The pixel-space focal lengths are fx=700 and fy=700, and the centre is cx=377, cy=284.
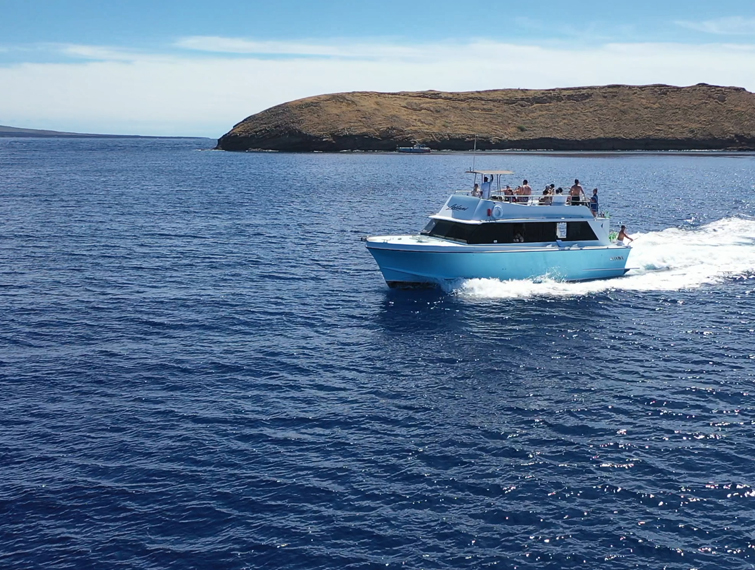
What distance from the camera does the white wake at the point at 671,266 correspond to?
122 feet

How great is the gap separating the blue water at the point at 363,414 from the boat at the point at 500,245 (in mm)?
1079

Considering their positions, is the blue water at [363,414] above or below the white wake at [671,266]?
below

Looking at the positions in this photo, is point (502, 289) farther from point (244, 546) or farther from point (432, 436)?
point (244, 546)

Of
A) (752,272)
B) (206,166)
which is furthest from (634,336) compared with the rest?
(206,166)

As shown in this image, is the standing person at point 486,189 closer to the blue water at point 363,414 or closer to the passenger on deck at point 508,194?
the passenger on deck at point 508,194

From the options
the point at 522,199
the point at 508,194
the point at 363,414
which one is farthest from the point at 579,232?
the point at 363,414

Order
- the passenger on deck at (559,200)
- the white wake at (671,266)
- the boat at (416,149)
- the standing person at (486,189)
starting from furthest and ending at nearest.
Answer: the boat at (416,149)
the passenger on deck at (559,200)
the standing person at (486,189)
the white wake at (671,266)

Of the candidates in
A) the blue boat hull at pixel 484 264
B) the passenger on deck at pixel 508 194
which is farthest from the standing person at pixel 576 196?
the passenger on deck at pixel 508 194

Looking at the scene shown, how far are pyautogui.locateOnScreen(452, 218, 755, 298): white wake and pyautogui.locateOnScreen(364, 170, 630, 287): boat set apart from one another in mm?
703

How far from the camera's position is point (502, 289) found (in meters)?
37.0

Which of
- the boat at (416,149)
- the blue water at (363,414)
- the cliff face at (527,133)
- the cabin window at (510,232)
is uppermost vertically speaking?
the cliff face at (527,133)

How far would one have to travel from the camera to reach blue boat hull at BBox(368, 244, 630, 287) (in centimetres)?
3653

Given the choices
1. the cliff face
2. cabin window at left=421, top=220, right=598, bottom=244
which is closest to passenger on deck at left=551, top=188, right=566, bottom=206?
cabin window at left=421, top=220, right=598, bottom=244

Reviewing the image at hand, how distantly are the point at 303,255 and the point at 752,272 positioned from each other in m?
28.4
